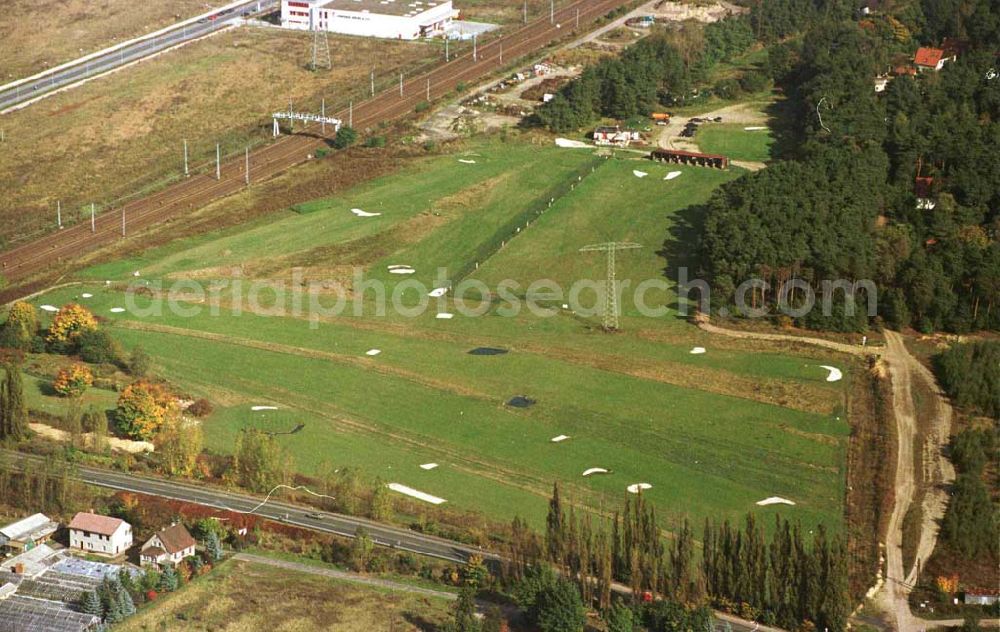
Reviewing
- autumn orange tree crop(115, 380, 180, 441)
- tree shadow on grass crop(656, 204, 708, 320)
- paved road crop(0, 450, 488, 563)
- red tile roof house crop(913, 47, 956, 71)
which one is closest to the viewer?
paved road crop(0, 450, 488, 563)

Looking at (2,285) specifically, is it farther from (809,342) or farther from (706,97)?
(706,97)

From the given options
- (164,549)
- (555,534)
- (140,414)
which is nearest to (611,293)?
(140,414)

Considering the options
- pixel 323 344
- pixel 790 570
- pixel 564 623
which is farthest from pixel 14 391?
pixel 790 570

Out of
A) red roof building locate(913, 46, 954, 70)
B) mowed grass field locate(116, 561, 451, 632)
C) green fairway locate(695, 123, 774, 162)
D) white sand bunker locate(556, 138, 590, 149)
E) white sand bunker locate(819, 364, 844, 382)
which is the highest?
red roof building locate(913, 46, 954, 70)

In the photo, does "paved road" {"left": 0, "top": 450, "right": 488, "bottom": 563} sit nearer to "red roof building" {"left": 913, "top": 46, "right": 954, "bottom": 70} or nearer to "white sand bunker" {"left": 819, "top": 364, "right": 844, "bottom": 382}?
"white sand bunker" {"left": 819, "top": 364, "right": 844, "bottom": 382}

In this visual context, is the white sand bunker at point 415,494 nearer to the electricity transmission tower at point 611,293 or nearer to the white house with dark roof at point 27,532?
the white house with dark roof at point 27,532

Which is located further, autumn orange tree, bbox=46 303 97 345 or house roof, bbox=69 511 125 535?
autumn orange tree, bbox=46 303 97 345

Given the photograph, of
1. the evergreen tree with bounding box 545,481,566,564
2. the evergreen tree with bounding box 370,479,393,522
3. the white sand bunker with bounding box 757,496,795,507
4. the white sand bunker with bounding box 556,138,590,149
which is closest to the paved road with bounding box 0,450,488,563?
the evergreen tree with bounding box 370,479,393,522
